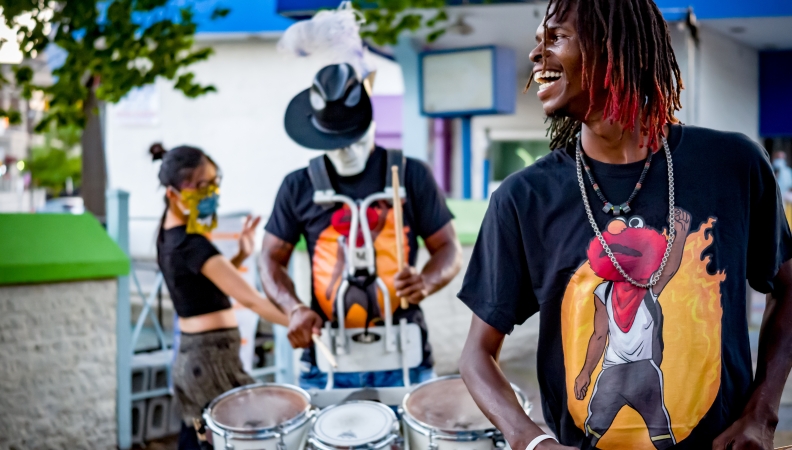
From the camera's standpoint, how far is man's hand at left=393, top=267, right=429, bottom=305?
10.4 feet

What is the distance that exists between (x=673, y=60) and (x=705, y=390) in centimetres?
69

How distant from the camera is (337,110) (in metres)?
3.43

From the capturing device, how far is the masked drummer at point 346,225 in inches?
130

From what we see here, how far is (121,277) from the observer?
5.33 meters

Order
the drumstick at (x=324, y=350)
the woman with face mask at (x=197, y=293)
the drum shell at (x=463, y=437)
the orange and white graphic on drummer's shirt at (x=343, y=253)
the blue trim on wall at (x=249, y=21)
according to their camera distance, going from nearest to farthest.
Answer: the drum shell at (x=463, y=437) < the drumstick at (x=324, y=350) < the orange and white graphic on drummer's shirt at (x=343, y=253) < the woman with face mask at (x=197, y=293) < the blue trim on wall at (x=249, y=21)

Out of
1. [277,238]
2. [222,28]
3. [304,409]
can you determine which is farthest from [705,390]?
[222,28]

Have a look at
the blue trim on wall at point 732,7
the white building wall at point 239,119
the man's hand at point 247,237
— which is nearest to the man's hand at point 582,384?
the man's hand at point 247,237

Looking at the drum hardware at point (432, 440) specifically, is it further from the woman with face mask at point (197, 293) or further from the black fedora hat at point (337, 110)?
the woman with face mask at point (197, 293)

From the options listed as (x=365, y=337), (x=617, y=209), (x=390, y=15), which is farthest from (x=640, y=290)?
(x=390, y=15)

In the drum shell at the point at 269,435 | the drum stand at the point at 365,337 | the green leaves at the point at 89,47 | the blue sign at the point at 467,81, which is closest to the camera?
the drum shell at the point at 269,435

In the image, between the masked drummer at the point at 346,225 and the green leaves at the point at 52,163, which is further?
the green leaves at the point at 52,163

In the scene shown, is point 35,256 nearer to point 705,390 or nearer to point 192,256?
point 192,256

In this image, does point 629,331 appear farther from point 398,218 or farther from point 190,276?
point 190,276

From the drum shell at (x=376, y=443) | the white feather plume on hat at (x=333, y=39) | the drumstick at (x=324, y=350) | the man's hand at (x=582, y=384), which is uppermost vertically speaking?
the white feather plume on hat at (x=333, y=39)
